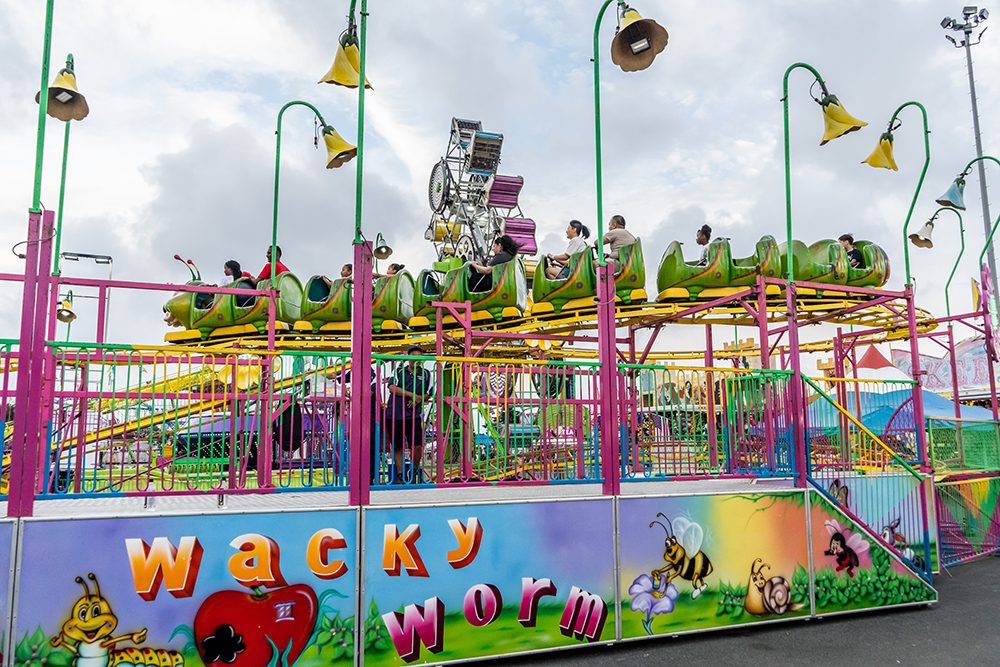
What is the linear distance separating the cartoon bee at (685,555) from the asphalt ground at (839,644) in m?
0.60

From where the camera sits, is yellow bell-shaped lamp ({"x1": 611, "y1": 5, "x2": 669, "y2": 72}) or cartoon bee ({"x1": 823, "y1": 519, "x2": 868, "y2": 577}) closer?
yellow bell-shaped lamp ({"x1": 611, "y1": 5, "x2": 669, "y2": 72})

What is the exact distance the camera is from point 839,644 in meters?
7.40

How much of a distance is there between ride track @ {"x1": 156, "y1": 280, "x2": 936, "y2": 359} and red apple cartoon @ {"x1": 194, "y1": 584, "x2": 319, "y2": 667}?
580 cm

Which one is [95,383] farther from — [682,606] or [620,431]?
[682,606]

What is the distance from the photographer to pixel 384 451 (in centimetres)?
678

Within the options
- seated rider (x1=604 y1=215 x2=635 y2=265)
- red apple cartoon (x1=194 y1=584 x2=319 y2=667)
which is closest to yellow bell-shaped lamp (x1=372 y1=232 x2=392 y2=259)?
seated rider (x1=604 y1=215 x2=635 y2=265)

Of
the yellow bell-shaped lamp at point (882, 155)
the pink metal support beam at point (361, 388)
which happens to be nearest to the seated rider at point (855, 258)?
the yellow bell-shaped lamp at point (882, 155)

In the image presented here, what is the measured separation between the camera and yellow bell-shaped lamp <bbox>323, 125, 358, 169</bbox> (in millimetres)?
8148

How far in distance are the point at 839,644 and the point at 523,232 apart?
17955mm

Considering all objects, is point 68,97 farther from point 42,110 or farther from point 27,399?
point 27,399

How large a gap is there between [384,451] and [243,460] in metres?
1.19

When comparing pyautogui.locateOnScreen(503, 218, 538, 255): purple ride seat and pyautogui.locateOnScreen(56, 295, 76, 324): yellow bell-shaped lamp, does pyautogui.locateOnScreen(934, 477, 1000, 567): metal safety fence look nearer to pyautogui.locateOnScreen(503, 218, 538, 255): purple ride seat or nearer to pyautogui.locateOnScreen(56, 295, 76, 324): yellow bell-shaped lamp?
pyautogui.locateOnScreen(503, 218, 538, 255): purple ride seat

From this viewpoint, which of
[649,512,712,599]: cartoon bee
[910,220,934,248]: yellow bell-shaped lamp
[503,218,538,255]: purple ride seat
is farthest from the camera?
[503,218,538,255]: purple ride seat

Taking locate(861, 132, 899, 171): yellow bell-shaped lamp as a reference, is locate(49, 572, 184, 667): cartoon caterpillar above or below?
below
